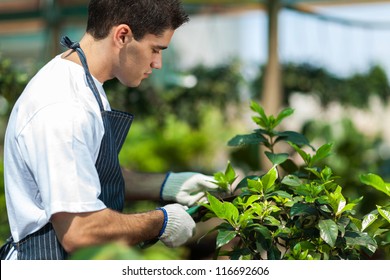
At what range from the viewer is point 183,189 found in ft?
7.82

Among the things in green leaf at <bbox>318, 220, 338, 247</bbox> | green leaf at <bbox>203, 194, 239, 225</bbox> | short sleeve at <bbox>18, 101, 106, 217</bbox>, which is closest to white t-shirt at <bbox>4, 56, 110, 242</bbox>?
short sleeve at <bbox>18, 101, 106, 217</bbox>

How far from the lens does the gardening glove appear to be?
6.42 feet

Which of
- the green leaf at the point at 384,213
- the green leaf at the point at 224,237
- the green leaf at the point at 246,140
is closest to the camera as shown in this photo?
the green leaf at the point at 224,237

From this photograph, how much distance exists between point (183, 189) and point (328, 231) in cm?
71

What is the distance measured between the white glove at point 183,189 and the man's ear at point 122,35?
60cm

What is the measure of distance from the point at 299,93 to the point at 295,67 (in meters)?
0.27

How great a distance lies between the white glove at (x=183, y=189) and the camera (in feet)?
7.75

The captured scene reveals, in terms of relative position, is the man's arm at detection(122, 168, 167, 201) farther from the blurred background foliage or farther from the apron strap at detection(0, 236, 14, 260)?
the blurred background foliage

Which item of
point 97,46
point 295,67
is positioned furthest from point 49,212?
point 295,67

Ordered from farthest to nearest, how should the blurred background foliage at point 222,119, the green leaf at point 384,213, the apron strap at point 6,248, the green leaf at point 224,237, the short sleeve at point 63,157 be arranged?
the blurred background foliage at point 222,119
the apron strap at point 6,248
the green leaf at point 384,213
the green leaf at point 224,237
the short sleeve at point 63,157

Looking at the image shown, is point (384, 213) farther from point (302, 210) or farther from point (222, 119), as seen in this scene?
point (222, 119)

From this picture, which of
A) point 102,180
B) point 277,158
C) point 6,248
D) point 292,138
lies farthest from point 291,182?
point 6,248

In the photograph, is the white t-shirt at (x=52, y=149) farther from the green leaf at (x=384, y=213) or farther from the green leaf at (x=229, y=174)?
the green leaf at (x=384, y=213)

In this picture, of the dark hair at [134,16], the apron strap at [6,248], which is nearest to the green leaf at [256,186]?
the dark hair at [134,16]
